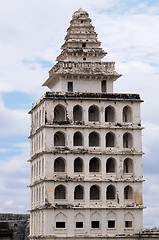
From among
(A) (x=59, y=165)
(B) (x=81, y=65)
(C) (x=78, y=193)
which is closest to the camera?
(C) (x=78, y=193)

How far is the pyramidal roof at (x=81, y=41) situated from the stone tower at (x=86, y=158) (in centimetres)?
90

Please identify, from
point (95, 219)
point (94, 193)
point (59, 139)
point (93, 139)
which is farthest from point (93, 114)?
point (95, 219)

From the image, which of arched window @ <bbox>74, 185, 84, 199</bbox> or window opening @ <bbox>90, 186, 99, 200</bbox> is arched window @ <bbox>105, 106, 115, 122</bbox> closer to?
window opening @ <bbox>90, 186, 99, 200</bbox>

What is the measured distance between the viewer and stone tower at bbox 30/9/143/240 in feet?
199

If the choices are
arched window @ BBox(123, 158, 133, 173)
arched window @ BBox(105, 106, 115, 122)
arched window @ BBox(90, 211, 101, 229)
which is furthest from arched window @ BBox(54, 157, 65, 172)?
arched window @ BBox(105, 106, 115, 122)

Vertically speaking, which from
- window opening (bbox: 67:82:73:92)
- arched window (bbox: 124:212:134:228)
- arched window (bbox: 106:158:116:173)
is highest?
window opening (bbox: 67:82:73:92)

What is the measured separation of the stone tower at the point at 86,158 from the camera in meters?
60.6

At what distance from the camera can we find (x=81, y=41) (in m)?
67.6

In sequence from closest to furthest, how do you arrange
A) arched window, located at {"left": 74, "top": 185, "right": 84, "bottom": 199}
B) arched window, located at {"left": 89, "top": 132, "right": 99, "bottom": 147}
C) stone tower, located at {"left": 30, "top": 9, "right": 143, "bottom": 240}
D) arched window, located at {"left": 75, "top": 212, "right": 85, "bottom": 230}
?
arched window, located at {"left": 75, "top": 212, "right": 85, "bottom": 230}
stone tower, located at {"left": 30, "top": 9, "right": 143, "bottom": 240}
arched window, located at {"left": 74, "top": 185, "right": 84, "bottom": 199}
arched window, located at {"left": 89, "top": 132, "right": 99, "bottom": 147}

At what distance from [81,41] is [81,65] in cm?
366

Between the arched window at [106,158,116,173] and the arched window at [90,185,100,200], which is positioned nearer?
the arched window at [90,185,100,200]

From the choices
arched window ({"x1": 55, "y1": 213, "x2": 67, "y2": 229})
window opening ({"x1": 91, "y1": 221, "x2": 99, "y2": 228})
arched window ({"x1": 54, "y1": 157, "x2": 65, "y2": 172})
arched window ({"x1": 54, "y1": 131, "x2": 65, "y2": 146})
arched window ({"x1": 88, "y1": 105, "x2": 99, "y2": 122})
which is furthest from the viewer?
arched window ({"x1": 88, "y1": 105, "x2": 99, "y2": 122})

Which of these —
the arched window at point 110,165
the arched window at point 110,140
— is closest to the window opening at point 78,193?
the arched window at point 110,165

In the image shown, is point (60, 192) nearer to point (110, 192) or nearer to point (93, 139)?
point (110, 192)
